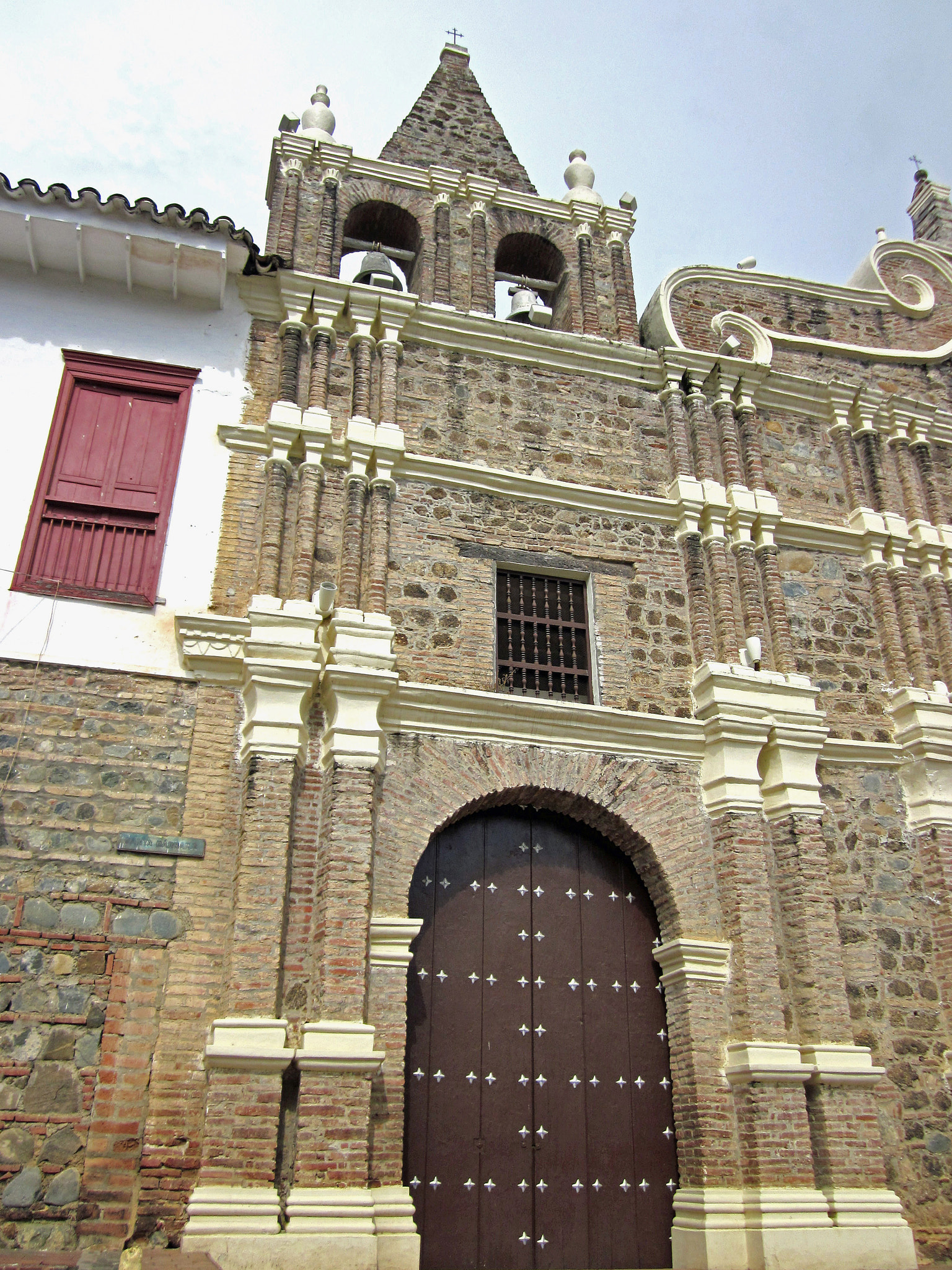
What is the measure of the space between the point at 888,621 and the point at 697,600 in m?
1.91

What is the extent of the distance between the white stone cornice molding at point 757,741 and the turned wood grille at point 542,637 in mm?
1015

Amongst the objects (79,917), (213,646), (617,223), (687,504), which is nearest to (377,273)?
(617,223)

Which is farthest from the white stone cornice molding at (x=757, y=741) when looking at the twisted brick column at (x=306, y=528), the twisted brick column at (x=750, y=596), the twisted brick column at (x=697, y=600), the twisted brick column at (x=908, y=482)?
the twisted brick column at (x=306, y=528)

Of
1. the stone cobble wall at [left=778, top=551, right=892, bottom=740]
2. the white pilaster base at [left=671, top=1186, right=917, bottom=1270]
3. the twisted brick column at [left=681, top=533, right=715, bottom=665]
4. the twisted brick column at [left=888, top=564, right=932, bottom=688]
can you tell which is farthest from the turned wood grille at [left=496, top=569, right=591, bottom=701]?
the white pilaster base at [left=671, top=1186, right=917, bottom=1270]

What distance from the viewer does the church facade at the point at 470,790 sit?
255 inches

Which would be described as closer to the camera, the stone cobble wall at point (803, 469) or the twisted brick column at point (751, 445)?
the twisted brick column at point (751, 445)

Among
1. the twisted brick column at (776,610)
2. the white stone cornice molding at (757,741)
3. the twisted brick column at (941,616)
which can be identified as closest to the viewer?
the white stone cornice molding at (757,741)

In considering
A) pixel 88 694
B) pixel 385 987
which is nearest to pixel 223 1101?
pixel 385 987

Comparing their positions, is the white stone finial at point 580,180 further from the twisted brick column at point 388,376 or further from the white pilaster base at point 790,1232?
the white pilaster base at point 790,1232

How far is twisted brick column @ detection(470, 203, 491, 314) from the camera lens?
1005 cm

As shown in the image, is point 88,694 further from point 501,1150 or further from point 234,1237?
point 501,1150

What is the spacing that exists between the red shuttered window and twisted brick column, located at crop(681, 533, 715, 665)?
4.33 m

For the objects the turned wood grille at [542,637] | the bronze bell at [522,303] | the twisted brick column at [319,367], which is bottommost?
the turned wood grille at [542,637]

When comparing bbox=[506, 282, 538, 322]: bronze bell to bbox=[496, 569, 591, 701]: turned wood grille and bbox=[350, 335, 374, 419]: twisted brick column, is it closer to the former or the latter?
bbox=[350, 335, 374, 419]: twisted brick column
